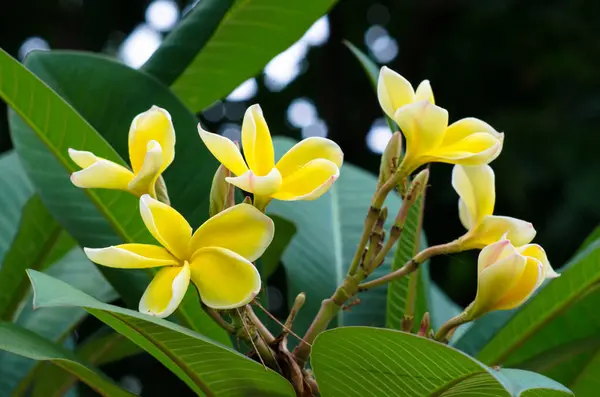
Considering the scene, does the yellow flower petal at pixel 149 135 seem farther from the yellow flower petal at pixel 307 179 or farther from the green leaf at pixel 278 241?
the green leaf at pixel 278 241

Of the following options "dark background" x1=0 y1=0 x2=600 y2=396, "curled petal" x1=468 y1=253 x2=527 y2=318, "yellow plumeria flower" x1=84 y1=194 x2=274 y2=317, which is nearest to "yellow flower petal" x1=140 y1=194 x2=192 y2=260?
"yellow plumeria flower" x1=84 y1=194 x2=274 y2=317

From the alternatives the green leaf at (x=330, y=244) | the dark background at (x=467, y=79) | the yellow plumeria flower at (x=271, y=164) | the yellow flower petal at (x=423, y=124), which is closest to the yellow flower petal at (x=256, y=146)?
the yellow plumeria flower at (x=271, y=164)

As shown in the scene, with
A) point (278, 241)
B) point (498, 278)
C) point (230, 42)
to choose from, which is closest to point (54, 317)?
point (278, 241)

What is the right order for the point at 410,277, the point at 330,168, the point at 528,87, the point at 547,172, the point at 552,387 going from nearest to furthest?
the point at 552,387 → the point at 330,168 → the point at 410,277 → the point at 547,172 → the point at 528,87

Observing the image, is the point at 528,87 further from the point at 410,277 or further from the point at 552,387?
the point at 552,387

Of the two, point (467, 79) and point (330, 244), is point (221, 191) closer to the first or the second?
point (330, 244)

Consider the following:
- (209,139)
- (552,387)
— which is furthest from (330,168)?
(552,387)
